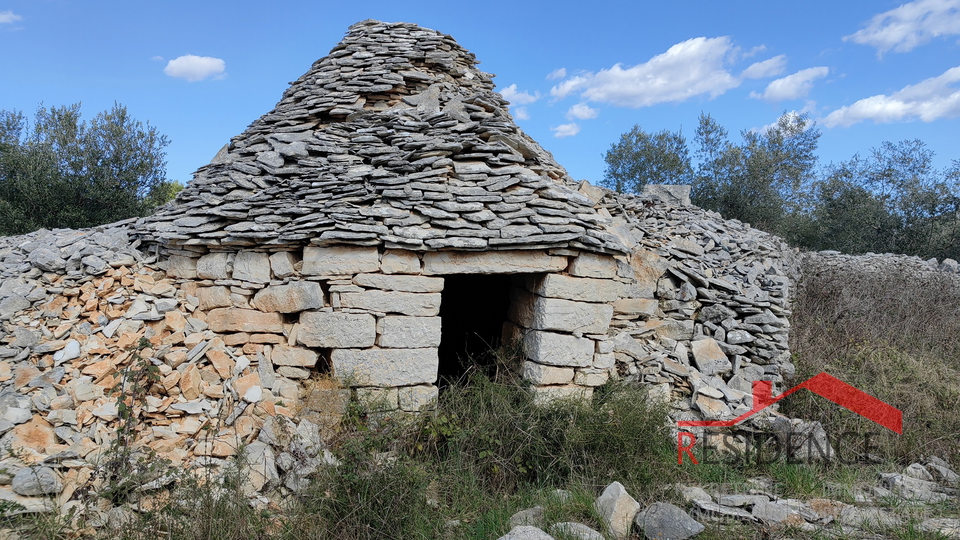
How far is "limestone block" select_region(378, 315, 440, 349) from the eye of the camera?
15.2 feet

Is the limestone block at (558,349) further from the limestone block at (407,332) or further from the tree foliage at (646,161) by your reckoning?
the tree foliage at (646,161)

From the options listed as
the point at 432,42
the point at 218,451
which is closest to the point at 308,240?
the point at 218,451

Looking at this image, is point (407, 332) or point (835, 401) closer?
point (407, 332)

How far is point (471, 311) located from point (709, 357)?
9.90ft

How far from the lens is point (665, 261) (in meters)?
6.03

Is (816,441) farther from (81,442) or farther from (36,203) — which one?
(36,203)

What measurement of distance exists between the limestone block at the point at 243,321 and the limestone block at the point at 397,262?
42.7 inches

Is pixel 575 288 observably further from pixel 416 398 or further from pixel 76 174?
pixel 76 174

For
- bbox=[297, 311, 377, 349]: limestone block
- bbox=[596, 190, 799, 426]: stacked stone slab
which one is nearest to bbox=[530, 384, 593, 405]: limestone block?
bbox=[596, 190, 799, 426]: stacked stone slab

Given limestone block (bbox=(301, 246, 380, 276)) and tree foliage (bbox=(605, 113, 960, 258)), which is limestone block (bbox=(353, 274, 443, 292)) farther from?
tree foliage (bbox=(605, 113, 960, 258))

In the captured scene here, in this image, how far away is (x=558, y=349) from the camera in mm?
5031

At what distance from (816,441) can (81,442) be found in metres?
5.72

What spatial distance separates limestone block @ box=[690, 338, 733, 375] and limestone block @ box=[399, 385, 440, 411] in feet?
Answer: 9.38

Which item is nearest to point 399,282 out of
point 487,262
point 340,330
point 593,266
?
point 340,330
